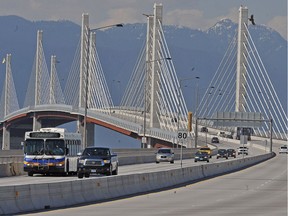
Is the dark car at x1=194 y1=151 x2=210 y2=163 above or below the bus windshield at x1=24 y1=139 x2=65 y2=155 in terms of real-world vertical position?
below

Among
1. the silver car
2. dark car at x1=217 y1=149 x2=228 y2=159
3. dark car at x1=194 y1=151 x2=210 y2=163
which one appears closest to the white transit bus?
the silver car

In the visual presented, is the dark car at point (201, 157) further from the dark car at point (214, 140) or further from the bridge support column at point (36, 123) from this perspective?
the bridge support column at point (36, 123)

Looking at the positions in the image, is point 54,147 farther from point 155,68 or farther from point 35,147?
A: point 155,68

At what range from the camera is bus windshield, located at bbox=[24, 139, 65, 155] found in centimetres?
4797

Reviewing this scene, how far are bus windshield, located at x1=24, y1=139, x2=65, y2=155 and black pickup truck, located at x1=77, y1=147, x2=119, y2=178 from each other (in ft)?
3.93

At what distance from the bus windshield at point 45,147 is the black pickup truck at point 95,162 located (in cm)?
120

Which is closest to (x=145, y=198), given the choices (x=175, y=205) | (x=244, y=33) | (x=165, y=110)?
(x=175, y=205)

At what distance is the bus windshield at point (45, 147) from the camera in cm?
4797

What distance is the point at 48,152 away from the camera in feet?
157

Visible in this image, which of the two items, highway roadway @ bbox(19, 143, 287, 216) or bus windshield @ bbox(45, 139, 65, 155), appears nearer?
highway roadway @ bbox(19, 143, 287, 216)

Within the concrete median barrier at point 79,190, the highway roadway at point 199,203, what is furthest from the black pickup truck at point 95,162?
the highway roadway at point 199,203

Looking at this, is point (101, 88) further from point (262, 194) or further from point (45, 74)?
point (262, 194)

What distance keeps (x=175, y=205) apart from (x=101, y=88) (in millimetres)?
119208

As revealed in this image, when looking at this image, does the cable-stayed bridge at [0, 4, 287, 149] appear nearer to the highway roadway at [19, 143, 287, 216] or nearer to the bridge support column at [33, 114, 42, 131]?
the bridge support column at [33, 114, 42, 131]
